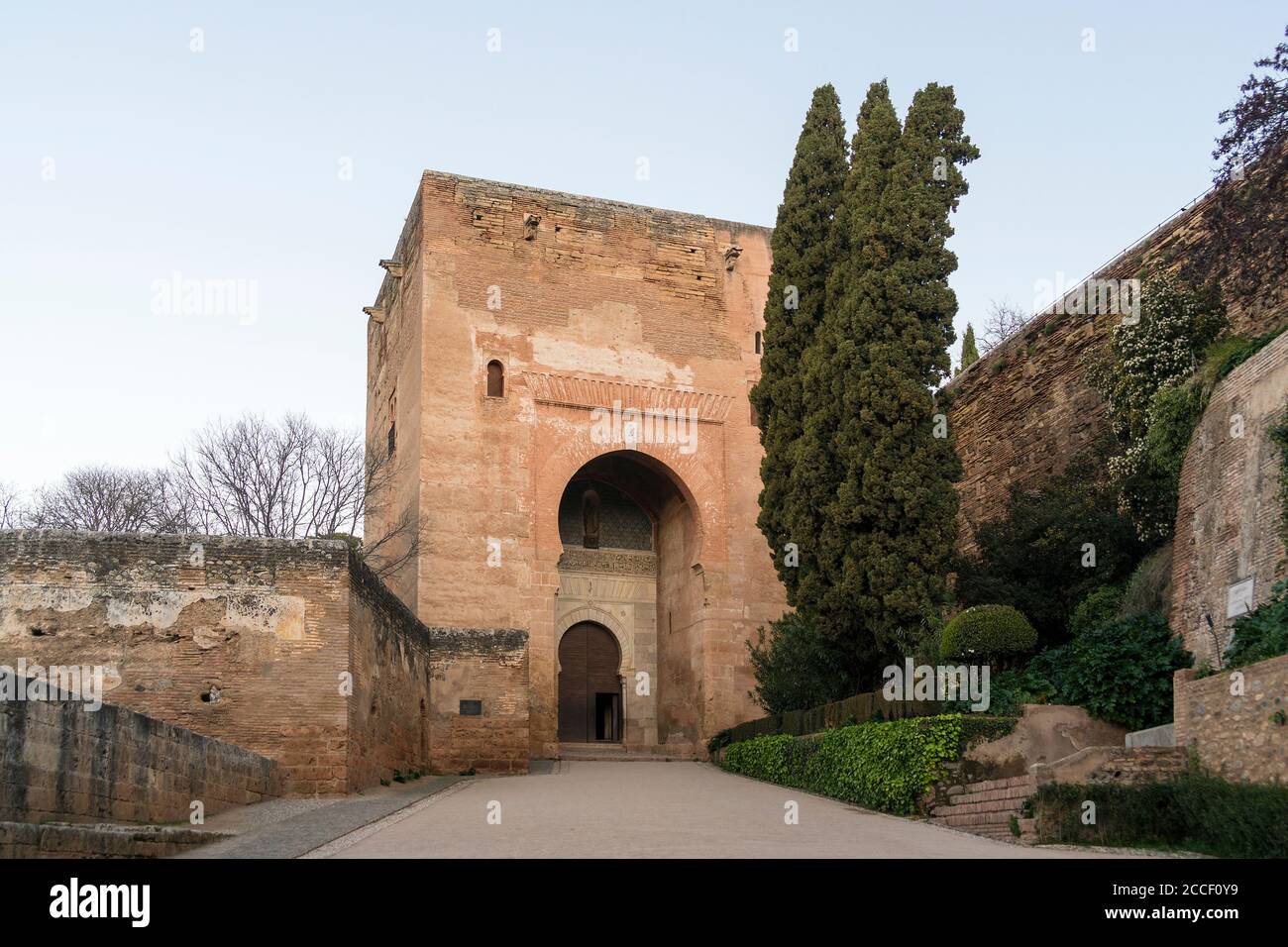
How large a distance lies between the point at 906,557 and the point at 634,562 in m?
11.4

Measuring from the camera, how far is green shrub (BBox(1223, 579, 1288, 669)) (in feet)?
31.9

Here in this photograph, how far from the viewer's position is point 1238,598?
→ 11.7 meters

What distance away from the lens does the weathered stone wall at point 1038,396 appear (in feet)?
54.5

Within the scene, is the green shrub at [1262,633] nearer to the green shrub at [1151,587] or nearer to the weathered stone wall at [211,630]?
the green shrub at [1151,587]

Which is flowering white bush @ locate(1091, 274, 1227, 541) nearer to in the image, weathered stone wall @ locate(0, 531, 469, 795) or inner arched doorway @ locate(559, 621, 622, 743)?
weathered stone wall @ locate(0, 531, 469, 795)

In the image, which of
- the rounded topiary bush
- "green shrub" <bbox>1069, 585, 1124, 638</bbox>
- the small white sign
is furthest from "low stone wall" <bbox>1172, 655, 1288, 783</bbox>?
"green shrub" <bbox>1069, 585, 1124, 638</bbox>

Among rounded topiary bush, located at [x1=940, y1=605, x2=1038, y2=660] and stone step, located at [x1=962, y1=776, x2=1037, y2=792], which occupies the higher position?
rounded topiary bush, located at [x1=940, y1=605, x2=1038, y2=660]

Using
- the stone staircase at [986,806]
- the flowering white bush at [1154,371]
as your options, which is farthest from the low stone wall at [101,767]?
the flowering white bush at [1154,371]

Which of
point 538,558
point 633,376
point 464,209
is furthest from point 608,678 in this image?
point 464,209

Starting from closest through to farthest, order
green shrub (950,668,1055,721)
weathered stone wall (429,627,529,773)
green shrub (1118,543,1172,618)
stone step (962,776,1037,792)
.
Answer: stone step (962,776,1037,792), green shrub (950,668,1055,721), green shrub (1118,543,1172,618), weathered stone wall (429,627,529,773)

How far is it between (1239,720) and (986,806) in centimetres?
221

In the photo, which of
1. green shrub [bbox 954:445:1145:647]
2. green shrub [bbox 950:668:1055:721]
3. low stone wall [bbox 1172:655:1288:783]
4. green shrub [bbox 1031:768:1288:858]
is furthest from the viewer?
green shrub [bbox 954:445:1145:647]

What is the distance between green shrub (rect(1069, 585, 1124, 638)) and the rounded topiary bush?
123cm

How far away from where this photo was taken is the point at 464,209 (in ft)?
76.7
